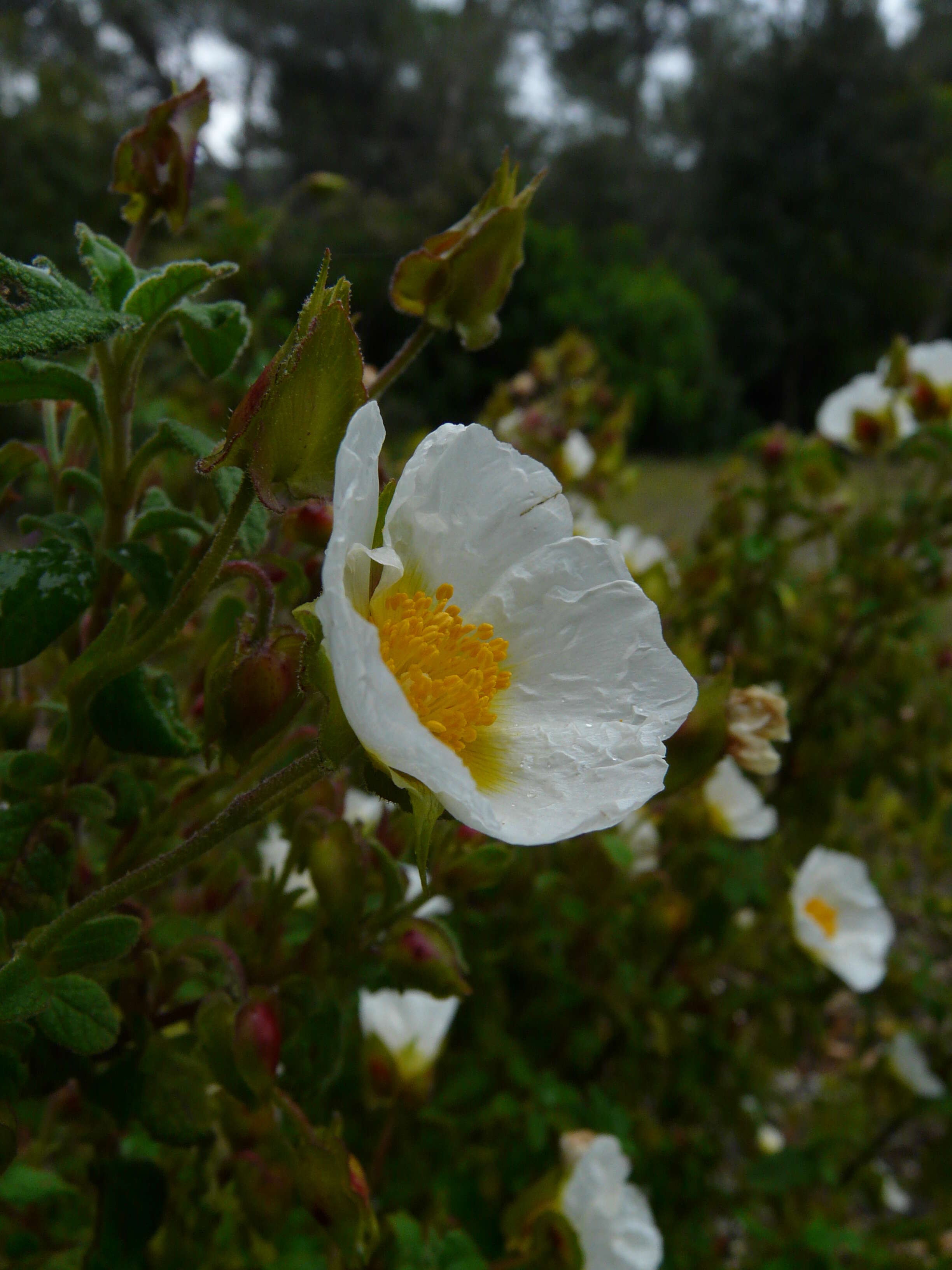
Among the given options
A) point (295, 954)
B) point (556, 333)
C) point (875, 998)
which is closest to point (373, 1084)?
point (295, 954)

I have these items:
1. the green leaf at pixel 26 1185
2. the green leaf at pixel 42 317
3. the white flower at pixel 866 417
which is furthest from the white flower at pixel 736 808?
the green leaf at pixel 42 317

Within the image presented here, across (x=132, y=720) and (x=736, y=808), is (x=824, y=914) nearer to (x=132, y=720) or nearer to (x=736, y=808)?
(x=736, y=808)

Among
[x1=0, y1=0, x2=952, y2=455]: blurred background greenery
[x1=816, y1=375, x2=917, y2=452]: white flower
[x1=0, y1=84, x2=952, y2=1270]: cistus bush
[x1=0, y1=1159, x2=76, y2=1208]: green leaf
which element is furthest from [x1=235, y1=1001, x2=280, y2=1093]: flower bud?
[x1=0, y1=0, x2=952, y2=455]: blurred background greenery

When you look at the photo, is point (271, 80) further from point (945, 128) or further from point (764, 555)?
point (764, 555)

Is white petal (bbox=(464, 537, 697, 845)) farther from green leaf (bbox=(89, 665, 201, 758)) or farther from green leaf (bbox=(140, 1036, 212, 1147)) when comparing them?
green leaf (bbox=(140, 1036, 212, 1147))

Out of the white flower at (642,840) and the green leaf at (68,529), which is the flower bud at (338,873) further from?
the white flower at (642,840)
